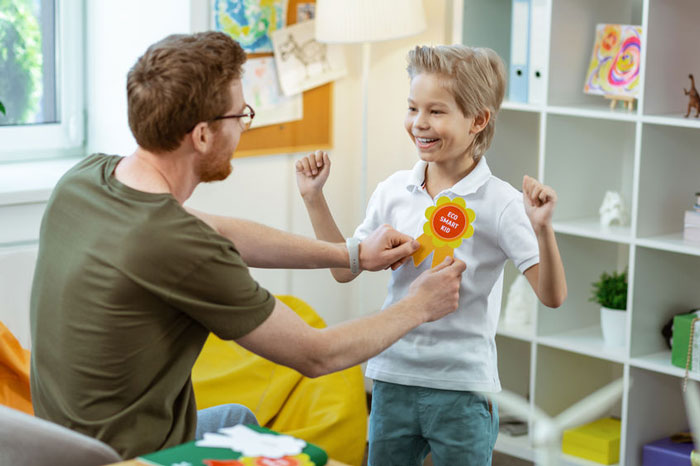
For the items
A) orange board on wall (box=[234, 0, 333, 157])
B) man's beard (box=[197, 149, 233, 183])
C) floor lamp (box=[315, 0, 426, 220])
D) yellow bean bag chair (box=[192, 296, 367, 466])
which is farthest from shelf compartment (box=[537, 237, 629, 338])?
man's beard (box=[197, 149, 233, 183])

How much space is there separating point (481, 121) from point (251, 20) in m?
1.66

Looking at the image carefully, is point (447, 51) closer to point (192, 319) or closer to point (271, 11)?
point (192, 319)

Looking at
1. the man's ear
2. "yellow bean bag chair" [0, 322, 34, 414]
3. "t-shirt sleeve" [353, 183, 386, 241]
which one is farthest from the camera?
"yellow bean bag chair" [0, 322, 34, 414]

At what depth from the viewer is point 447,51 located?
1.83 m

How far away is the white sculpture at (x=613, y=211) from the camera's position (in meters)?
3.04

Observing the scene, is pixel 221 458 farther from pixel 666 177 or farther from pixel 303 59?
pixel 303 59

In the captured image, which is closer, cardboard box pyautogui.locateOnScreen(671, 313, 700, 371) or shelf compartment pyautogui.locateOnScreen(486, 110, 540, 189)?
cardboard box pyautogui.locateOnScreen(671, 313, 700, 371)

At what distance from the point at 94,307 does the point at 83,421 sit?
0.19 metres

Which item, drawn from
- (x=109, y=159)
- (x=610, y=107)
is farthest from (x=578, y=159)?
(x=109, y=159)

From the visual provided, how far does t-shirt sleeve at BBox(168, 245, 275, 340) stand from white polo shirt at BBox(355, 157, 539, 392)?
16.6 inches

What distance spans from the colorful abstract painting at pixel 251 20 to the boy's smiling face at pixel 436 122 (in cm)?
152

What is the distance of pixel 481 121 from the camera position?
187cm

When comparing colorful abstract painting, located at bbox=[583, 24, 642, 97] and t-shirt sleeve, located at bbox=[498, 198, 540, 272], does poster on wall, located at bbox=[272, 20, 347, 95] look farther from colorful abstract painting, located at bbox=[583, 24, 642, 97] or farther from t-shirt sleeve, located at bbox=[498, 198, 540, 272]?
t-shirt sleeve, located at bbox=[498, 198, 540, 272]

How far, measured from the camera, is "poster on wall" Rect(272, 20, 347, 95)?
3.43 meters
